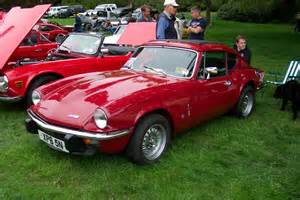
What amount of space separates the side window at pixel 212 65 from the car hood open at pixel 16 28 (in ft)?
11.9

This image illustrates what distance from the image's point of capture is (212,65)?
250 inches

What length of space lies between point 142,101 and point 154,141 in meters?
0.63

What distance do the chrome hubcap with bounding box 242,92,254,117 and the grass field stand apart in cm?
66

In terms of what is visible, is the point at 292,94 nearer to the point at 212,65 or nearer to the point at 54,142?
the point at 212,65

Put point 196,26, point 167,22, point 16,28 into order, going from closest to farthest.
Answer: point 167,22 < point 16,28 < point 196,26

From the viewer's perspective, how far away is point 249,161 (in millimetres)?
5484

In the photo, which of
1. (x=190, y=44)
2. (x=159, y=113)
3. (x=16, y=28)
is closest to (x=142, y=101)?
(x=159, y=113)

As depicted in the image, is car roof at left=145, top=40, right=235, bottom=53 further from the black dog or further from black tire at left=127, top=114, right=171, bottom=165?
the black dog

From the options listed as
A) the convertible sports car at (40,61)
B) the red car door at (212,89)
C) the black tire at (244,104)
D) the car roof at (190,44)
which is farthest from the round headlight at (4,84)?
the black tire at (244,104)

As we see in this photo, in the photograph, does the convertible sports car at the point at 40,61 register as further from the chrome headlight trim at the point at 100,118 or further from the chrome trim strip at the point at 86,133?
→ the chrome headlight trim at the point at 100,118

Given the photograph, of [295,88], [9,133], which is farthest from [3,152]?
[295,88]

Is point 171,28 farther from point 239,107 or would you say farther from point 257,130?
point 257,130

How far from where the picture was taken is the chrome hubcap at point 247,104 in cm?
740

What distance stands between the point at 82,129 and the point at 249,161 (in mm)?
2272
